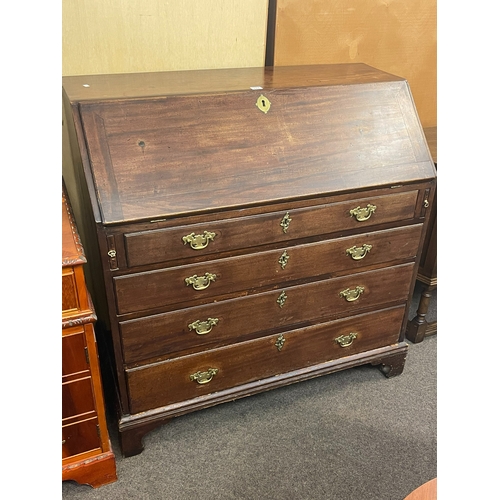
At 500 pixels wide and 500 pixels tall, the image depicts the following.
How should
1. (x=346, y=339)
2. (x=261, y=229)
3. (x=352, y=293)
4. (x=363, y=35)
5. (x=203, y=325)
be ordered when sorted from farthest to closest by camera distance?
(x=363, y=35), (x=346, y=339), (x=352, y=293), (x=203, y=325), (x=261, y=229)

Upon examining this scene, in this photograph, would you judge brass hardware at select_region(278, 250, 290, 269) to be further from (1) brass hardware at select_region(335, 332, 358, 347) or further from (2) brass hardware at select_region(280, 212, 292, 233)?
(1) brass hardware at select_region(335, 332, 358, 347)

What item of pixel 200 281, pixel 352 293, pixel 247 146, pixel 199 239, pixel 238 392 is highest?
pixel 247 146

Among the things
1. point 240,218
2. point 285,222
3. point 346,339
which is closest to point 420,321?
point 346,339

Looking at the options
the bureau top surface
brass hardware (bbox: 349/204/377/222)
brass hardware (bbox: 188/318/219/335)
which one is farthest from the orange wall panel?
brass hardware (bbox: 188/318/219/335)

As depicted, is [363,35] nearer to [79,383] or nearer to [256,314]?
[256,314]

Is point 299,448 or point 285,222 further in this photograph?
point 299,448

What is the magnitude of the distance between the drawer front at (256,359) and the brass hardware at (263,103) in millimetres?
818

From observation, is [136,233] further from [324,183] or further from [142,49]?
[142,49]

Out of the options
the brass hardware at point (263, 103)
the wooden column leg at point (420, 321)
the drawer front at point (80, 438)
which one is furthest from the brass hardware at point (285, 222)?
the wooden column leg at point (420, 321)

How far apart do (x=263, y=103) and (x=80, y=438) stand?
126 cm

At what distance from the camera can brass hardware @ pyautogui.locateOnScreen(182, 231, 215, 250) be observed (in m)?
1.46

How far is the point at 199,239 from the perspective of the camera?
148 cm

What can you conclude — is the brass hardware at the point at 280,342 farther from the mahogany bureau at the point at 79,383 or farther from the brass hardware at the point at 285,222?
the mahogany bureau at the point at 79,383

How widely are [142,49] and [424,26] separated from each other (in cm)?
134
